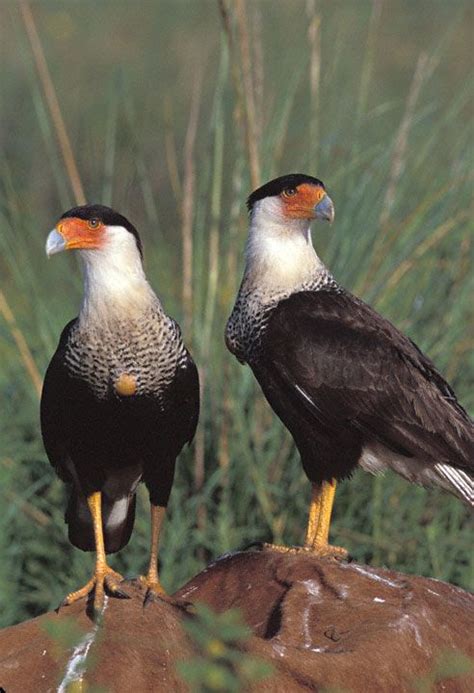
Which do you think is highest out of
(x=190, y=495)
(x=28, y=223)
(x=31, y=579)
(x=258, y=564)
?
(x=28, y=223)

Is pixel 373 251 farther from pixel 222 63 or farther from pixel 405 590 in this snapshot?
pixel 405 590

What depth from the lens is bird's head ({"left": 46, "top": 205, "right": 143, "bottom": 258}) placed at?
14.4 ft

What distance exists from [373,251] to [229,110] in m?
1.17

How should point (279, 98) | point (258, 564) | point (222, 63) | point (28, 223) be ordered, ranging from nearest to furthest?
point (258, 564), point (222, 63), point (279, 98), point (28, 223)

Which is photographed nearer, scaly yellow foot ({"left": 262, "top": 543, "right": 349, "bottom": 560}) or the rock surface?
the rock surface

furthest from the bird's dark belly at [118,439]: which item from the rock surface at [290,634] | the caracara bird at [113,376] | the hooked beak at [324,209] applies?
the hooked beak at [324,209]

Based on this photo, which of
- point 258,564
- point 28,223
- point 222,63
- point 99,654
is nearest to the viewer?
point 99,654

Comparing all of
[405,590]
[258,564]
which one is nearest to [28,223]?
[258,564]

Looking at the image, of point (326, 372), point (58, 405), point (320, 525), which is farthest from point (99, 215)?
point (320, 525)

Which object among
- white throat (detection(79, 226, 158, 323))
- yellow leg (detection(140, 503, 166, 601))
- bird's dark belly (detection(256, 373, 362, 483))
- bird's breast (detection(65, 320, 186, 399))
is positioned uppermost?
white throat (detection(79, 226, 158, 323))

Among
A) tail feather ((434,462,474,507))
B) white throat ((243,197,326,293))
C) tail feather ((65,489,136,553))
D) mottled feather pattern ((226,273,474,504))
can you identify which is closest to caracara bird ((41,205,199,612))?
tail feather ((65,489,136,553))

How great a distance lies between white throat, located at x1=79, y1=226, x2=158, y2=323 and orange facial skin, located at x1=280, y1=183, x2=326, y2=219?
700mm

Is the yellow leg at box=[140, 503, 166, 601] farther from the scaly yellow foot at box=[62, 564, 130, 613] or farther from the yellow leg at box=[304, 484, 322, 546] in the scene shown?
the yellow leg at box=[304, 484, 322, 546]

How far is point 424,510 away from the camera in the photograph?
19.7 ft
